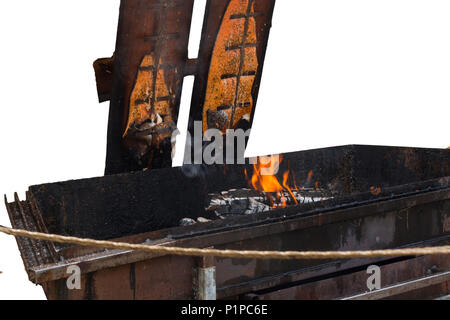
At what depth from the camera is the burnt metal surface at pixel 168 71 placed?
493 cm

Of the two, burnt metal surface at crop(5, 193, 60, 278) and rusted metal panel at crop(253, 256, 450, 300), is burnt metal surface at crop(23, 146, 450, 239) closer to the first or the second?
burnt metal surface at crop(5, 193, 60, 278)

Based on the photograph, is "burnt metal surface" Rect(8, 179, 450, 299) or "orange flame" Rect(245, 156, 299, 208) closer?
"burnt metal surface" Rect(8, 179, 450, 299)

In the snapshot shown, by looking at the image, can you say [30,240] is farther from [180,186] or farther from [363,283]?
[363,283]

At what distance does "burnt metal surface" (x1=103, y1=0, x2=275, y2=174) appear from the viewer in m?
4.93

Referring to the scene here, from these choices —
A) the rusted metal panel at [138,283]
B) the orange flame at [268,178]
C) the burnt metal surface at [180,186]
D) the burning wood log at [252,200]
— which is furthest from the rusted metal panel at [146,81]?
the rusted metal panel at [138,283]

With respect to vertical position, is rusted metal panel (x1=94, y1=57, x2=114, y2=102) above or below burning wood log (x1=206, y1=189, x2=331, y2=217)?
above

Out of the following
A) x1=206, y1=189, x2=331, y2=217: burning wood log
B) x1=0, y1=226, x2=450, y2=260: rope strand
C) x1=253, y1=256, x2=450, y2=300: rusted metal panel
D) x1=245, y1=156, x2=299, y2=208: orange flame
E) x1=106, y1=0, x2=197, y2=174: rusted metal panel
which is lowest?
x1=253, y1=256, x2=450, y2=300: rusted metal panel

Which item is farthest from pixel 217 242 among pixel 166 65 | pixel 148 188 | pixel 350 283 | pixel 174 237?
pixel 166 65

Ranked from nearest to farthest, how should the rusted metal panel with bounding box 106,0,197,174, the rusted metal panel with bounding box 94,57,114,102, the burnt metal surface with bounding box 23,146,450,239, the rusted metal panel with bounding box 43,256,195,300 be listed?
the rusted metal panel with bounding box 43,256,195,300, the burnt metal surface with bounding box 23,146,450,239, the rusted metal panel with bounding box 106,0,197,174, the rusted metal panel with bounding box 94,57,114,102

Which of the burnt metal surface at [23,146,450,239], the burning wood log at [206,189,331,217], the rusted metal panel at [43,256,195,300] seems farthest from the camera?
the burning wood log at [206,189,331,217]

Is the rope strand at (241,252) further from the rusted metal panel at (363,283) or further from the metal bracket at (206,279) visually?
the rusted metal panel at (363,283)

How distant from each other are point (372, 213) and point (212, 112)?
1733mm

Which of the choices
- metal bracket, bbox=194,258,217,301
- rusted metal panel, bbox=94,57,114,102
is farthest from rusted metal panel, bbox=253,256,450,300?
rusted metal panel, bbox=94,57,114,102
